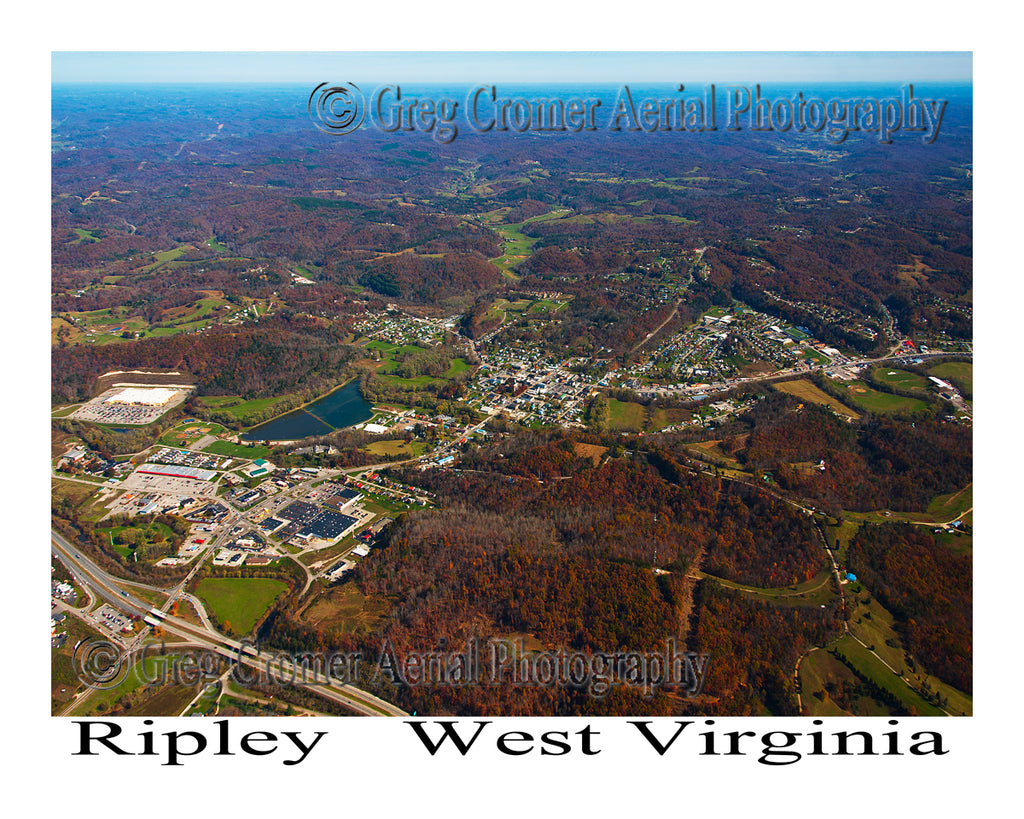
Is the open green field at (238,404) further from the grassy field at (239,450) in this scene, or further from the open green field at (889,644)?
the open green field at (889,644)

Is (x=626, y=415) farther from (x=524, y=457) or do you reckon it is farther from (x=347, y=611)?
(x=347, y=611)

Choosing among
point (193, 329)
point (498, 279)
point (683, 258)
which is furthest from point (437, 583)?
point (683, 258)

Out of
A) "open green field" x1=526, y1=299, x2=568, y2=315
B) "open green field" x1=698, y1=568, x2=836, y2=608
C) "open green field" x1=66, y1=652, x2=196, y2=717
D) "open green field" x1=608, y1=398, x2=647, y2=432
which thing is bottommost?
"open green field" x1=66, y1=652, x2=196, y2=717

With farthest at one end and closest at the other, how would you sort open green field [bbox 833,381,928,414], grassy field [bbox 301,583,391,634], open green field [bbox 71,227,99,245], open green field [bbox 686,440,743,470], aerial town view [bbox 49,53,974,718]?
open green field [bbox 71,227,99,245] < open green field [bbox 833,381,928,414] < open green field [bbox 686,440,743,470] < grassy field [bbox 301,583,391,634] < aerial town view [bbox 49,53,974,718]

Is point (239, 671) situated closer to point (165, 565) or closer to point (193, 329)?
point (165, 565)

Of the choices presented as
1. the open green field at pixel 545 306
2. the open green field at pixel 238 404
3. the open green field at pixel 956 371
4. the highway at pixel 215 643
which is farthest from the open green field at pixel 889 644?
the open green field at pixel 545 306

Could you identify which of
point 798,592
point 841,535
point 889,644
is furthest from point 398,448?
point 889,644

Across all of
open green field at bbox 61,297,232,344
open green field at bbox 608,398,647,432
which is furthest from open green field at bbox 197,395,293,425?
open green field at bbox 608,398,647,432

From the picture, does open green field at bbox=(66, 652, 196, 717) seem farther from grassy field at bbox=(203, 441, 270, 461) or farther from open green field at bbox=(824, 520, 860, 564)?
open green field at bbox=(824, 520, 860, 564)
